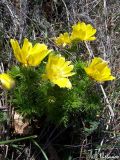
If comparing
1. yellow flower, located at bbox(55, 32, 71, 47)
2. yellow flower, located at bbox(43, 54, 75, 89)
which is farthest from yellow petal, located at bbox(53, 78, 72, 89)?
yellow flower, located at bbox(55, 32, 71, 47)

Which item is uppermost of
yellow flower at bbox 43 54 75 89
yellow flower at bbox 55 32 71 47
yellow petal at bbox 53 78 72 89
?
yellow flower at bbox 55 32 71 47

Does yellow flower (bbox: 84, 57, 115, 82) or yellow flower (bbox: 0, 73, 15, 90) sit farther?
yellow flower (bbox: 84, 57, 115, 82)

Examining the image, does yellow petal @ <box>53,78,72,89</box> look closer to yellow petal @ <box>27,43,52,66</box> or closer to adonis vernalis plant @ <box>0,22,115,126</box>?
adonis vernalis plant @ <box>0,22,115,126</box>

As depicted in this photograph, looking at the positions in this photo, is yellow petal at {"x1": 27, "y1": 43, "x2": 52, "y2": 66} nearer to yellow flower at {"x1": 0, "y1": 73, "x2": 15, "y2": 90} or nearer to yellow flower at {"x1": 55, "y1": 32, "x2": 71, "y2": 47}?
yellow flower at {"x1": 0, "y1": 73, "x2": 15, "y2": 90}

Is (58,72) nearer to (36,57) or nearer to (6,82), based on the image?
(36,57)

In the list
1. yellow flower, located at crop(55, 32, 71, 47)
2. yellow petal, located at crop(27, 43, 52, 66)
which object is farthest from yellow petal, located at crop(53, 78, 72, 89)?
yellow flower, located at crop(55, 32, 71, 47)

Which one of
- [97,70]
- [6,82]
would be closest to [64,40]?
[97,70]

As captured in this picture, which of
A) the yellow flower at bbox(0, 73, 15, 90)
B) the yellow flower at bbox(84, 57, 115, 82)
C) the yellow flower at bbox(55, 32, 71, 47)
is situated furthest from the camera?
the yellow flower at bbox(55, 32, 71, 47)

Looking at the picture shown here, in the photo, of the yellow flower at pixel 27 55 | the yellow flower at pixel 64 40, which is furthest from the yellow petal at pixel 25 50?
the yellow flower at pixel 64 40

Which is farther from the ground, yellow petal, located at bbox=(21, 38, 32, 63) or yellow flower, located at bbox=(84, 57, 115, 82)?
yellow petal, located at bbox=(21, 38, 32, 63)

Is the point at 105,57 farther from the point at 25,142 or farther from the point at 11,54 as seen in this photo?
the point at 25,142

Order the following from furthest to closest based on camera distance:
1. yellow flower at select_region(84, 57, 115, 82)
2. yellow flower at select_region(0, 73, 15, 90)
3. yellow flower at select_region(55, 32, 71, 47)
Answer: yellow flower at select_region(55, 32, 71, 47), yellow flower at select_region(84, 57, 115, 82), yellow flower at select_region(0, 73, 15, 90)
